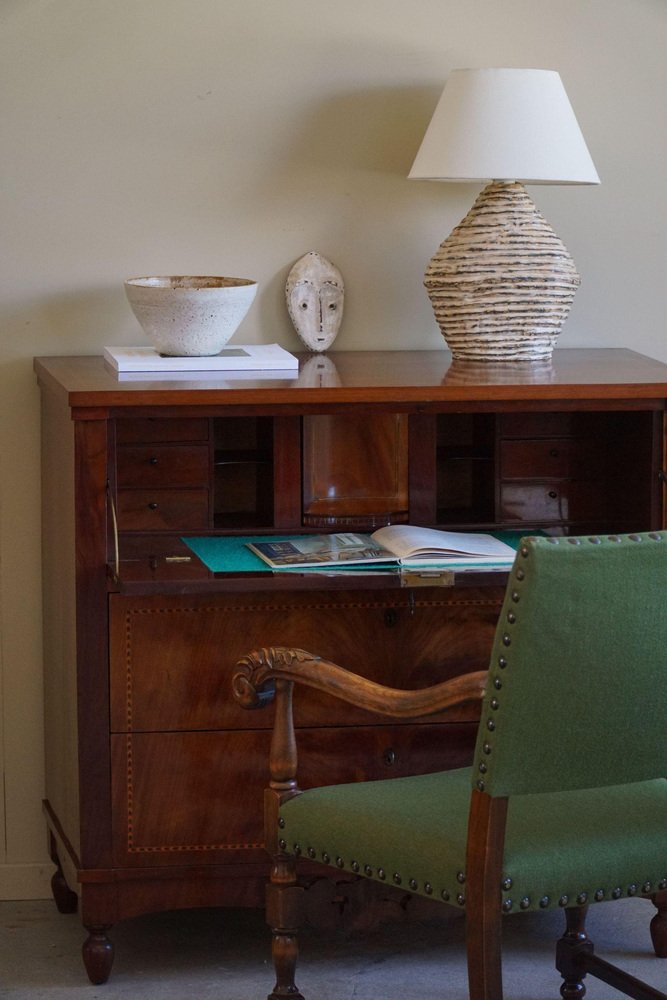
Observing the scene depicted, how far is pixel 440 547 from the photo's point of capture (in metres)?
2.46

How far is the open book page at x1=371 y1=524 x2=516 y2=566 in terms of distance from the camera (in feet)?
8.04

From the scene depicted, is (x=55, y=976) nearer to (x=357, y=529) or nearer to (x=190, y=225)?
(x=357, y=529)

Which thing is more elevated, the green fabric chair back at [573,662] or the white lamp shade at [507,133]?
the white lamp shade at [507,133]

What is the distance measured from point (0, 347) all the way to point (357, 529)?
84 centimetres

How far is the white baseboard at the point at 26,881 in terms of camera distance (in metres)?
3.03

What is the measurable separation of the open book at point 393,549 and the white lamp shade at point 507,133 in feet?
2.27

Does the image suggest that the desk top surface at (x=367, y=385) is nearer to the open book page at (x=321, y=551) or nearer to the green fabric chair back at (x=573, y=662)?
the open book page at (x=321, y=551)

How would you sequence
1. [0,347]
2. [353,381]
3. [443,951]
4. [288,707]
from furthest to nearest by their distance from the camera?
[0,347] < [443,951] < [353,381] < [288,707]

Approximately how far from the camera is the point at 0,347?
9.64 ft

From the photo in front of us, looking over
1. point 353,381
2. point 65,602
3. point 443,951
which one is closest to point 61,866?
point 65,602

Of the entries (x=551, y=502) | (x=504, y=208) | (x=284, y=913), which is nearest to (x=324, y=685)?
(x=284, y=913)

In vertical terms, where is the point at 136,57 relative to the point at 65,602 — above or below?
above

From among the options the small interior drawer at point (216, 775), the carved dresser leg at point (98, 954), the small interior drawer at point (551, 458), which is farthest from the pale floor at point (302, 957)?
the small interior drawer at point (551, 458)

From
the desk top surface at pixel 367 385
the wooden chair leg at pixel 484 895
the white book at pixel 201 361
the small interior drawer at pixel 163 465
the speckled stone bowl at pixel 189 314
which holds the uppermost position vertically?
the speckled stone bowl at pixel 189 314
